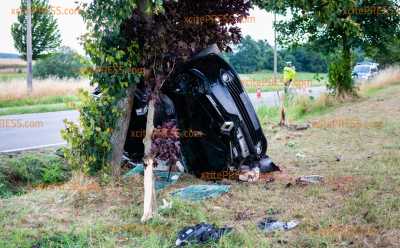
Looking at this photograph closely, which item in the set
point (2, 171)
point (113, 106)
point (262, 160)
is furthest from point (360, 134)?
point (2, 171)

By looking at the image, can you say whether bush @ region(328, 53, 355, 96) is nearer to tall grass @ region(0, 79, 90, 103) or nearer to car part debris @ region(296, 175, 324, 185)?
tall grass @ region(0, 79, 90, 103)

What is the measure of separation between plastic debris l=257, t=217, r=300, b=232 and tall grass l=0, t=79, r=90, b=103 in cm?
1605

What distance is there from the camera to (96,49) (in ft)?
18.5

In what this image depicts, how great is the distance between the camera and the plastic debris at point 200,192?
5531 mm

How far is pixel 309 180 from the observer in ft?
20.5

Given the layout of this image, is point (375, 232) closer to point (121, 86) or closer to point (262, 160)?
point (262, 160)

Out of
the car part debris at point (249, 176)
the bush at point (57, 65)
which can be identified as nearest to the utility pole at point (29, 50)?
the bush at point (57, 65)

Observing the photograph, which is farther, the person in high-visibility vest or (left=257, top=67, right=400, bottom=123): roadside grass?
A: (left=257, top=67, right=400, bottom=123): roadside grass

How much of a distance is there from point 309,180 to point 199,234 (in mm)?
2528

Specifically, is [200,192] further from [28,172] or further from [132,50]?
[28,172]

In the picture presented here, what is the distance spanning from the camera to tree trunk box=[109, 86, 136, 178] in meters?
5.96

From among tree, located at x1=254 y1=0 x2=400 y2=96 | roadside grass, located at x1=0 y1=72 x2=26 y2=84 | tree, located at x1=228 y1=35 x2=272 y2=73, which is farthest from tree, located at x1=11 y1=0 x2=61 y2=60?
tree, located at x1=228 y1=35 x2=272 y2=73

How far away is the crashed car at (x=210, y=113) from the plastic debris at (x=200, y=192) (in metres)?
0.59

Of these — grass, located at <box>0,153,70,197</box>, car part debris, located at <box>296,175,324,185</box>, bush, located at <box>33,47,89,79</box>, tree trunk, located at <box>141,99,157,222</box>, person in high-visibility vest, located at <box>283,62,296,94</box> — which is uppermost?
bush, located at <box>33,47,89,79</box>
